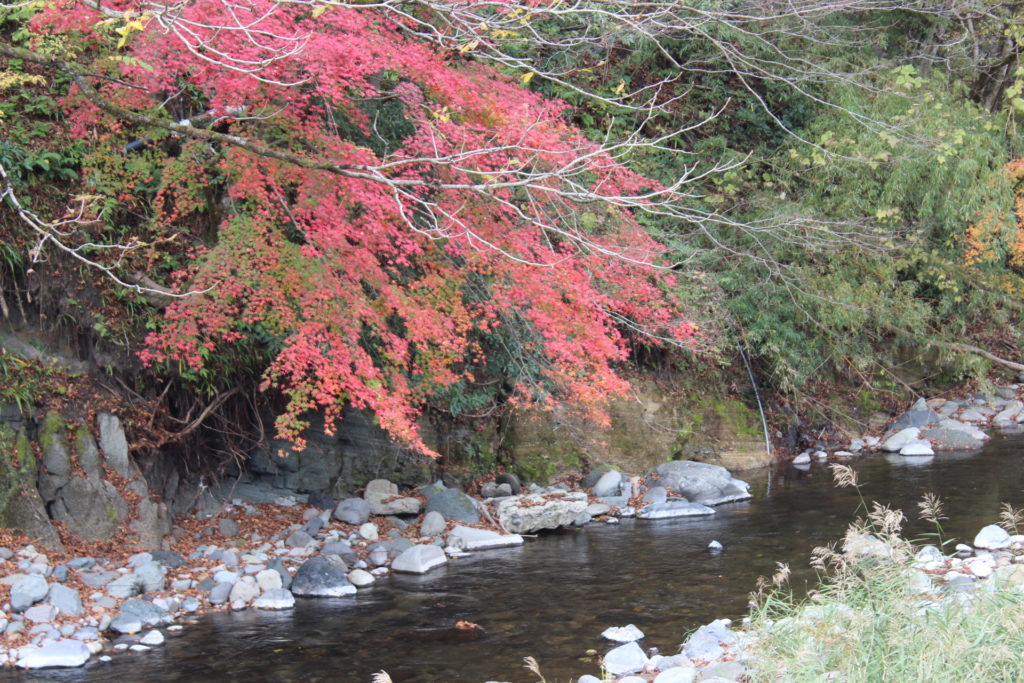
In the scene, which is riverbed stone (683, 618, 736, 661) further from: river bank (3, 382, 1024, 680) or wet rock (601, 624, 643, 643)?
river bank (3, 382, 1024, 680)

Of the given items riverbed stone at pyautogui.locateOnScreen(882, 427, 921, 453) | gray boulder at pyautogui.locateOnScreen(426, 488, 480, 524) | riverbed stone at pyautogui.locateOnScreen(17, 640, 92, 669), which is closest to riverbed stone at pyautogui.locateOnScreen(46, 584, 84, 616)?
riverbed stone at pyautogui.locateOnScreen(17, 640, 92, 669)

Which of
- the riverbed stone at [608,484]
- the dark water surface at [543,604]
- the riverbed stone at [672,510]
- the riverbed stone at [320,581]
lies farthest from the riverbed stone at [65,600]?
the riverbed stone at [608,484]

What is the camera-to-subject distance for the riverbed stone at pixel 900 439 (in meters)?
11.9

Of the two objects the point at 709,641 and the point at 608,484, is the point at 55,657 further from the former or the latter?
the point at 608,484

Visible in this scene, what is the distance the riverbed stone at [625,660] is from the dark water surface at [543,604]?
145 millimetres

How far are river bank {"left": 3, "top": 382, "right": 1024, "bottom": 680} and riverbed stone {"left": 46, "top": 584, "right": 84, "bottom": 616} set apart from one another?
0.29ft

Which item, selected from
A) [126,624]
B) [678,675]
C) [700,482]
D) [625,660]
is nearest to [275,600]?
[126,624]

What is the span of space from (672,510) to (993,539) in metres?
3.17

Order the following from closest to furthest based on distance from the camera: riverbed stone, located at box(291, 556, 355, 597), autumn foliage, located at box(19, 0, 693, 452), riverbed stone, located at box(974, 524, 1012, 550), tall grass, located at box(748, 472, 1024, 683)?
1. tall grass, located at box(748, 472, 1024, 683)
2. autumn foliage, located at box(19, 0, 693, 452)
3. riverbed stone, located at box(974, 524, 1012, 550)
4. riverbed stone, located at box(291, 556, 355, 597)

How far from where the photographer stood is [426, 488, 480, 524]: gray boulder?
917 centimetres

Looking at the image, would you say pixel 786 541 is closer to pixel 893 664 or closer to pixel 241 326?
pixel 893 664

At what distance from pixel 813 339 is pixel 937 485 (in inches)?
140

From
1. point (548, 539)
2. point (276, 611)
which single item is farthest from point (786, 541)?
point (276, 611)

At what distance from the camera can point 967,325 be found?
1384 centimetres
